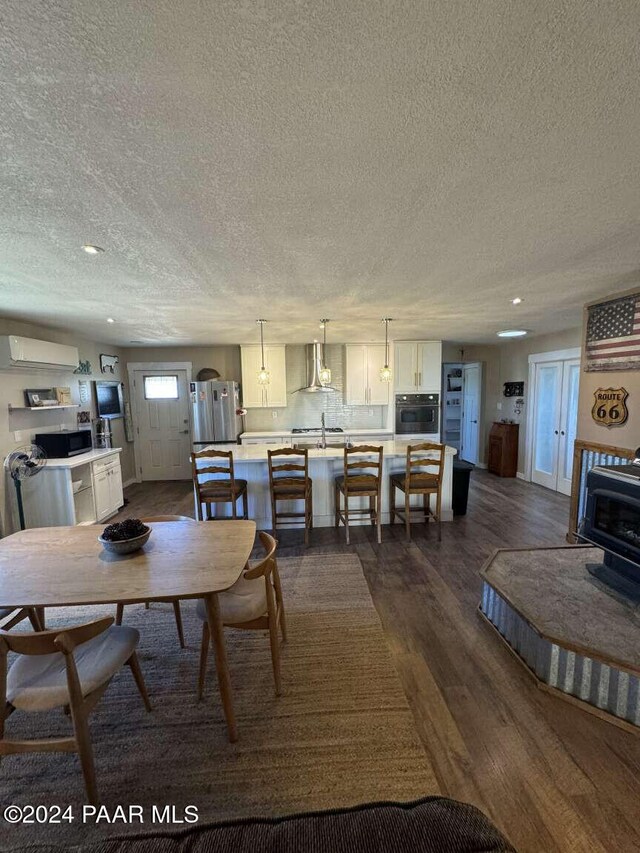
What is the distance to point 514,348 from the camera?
20.3 ft

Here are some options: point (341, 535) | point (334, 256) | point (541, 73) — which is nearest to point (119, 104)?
point (541, 73)

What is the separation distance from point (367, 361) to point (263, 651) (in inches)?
185

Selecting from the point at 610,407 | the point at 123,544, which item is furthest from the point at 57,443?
the point at 610,407

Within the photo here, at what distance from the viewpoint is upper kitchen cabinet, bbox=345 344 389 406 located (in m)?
5.91

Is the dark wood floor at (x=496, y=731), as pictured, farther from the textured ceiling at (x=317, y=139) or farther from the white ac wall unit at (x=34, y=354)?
the white ac wall unit at (x=34, y=354)

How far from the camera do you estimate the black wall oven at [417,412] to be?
5.91 meters

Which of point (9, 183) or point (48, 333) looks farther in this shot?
point (48, 333)

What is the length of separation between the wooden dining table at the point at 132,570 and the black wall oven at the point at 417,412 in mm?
4269

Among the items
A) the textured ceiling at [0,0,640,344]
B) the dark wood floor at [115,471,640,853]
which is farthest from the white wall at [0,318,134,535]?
the dark wood floor at [115,471,640,853]

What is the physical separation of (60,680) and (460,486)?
4010 millimetres

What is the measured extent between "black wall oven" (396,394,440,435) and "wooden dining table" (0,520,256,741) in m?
4.27

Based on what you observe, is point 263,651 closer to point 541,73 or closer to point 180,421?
point 541,73

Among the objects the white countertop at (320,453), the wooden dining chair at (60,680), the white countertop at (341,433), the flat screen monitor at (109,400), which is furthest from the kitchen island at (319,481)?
the flat screen monitor at (109,400)

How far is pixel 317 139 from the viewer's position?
116 centimetres
